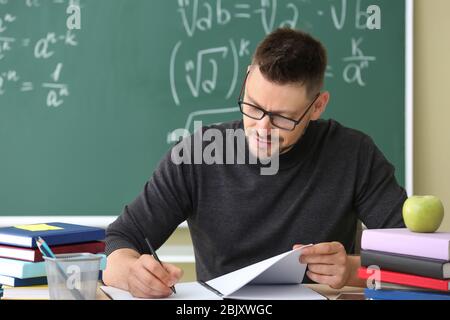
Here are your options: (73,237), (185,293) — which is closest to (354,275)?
(185,293)

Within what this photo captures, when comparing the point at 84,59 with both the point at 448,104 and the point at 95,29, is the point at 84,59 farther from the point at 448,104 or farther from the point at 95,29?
the point at 448,104

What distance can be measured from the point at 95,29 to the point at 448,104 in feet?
4.95

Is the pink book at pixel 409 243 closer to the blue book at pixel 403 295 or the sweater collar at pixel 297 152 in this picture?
the blue book at pixel 403 295

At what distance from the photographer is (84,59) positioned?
2.87m

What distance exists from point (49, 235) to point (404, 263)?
0.70 metres

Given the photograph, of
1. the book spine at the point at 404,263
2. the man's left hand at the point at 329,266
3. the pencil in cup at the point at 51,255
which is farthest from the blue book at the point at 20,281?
the book spine at the point at 404,263

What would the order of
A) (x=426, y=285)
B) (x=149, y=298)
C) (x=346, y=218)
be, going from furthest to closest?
(x=346, y=218), (x=149, y=298), (x=426, y=285)

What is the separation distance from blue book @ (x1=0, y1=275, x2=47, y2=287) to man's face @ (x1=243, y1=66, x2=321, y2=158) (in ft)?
2.13

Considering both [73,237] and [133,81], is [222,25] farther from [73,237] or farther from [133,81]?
[73,237]

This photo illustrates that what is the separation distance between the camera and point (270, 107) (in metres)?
1.72

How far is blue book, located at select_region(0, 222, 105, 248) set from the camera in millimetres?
1394

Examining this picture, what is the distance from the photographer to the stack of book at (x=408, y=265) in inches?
47.0

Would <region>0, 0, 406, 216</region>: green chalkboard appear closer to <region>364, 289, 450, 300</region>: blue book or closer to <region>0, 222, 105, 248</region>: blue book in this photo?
<region>0, 222, 105, 248</region>: blue book
